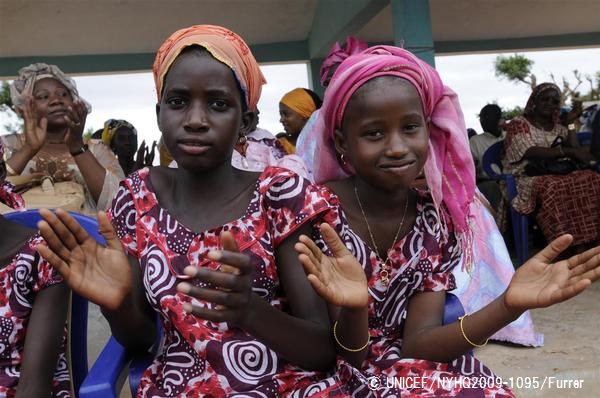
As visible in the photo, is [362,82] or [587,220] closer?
[362,82]

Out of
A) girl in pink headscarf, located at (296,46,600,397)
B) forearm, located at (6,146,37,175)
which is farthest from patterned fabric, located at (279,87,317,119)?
girl in pink headscarf, located at (296,46,600,397)

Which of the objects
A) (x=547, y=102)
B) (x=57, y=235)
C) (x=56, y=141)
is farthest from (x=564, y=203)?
(x=57, y=235)

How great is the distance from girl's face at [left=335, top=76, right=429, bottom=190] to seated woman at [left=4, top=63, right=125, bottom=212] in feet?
5.81

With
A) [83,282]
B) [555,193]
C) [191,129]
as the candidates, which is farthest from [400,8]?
[83,282]

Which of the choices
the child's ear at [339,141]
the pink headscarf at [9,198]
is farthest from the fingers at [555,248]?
the pink headscarf at [9,198]

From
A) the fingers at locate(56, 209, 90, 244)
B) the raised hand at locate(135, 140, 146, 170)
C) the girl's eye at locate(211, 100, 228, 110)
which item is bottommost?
the fingers at locate(56, 209, 90, 244)

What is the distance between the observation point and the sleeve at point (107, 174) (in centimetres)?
302

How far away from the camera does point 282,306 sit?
5.08 feet

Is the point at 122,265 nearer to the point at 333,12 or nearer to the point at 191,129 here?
the point at 191,129

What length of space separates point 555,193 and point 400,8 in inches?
78.8

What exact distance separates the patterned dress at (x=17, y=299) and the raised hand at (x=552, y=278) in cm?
118

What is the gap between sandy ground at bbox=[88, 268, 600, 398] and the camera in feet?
8.73

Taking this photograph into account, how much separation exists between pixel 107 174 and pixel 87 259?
72.8 inches

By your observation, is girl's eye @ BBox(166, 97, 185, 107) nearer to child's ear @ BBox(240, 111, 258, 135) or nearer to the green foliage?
child's ear @ BBox(240, 111, 258, 135)
